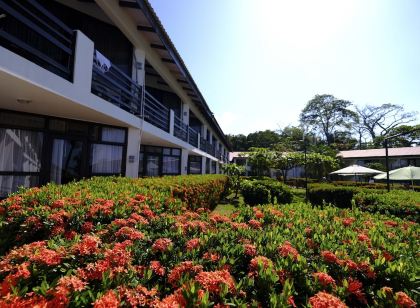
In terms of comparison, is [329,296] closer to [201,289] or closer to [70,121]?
[201,289]

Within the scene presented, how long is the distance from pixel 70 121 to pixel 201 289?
8.12m

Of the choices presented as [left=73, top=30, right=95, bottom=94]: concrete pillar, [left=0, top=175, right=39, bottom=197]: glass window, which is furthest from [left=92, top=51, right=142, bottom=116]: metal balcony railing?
[left=0, top=175, right=39, bottom=197]: glass window

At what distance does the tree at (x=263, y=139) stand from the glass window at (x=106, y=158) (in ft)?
200

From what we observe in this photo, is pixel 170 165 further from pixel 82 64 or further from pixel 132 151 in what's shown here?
pixel 82 64

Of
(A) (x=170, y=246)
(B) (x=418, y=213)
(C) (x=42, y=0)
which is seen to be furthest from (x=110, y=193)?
Answer: (B) (x=418, y=213)

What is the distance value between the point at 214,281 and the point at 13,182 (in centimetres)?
727

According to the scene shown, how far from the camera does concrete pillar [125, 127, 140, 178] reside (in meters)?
10.3

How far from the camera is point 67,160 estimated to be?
27.9 feet

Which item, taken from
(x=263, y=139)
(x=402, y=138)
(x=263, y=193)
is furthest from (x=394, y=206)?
(x=263, y=139)

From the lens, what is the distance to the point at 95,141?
9242 millimetres

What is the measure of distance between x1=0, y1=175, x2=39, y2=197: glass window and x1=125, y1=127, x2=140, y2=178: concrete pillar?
10.5ft

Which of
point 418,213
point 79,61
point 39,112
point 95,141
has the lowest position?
point 418,213

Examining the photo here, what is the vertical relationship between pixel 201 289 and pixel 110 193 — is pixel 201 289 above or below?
below

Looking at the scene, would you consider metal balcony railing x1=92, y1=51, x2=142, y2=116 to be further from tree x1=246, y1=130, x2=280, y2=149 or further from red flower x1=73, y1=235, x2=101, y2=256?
tree x1=246, y1=130, x2=280, y2=149
